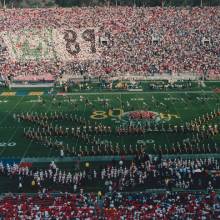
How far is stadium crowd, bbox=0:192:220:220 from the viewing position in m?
20.2

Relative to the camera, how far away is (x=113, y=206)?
22000mm

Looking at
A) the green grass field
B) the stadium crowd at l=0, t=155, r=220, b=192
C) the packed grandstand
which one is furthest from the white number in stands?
the stadium crowd at l=0, t=155, r=220, b=192

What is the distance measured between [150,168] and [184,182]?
2.41m

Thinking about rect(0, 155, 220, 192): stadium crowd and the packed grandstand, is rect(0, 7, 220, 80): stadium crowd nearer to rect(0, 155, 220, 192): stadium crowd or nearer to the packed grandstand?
the packed grandstand

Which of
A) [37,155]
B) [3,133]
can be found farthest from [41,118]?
[37,155]

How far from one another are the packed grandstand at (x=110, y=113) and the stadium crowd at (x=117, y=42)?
0.44 feet

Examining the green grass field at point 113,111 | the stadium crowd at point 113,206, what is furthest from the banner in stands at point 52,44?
the stadium crowd at point 113,206

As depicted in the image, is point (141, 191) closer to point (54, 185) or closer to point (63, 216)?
point (54, 185)

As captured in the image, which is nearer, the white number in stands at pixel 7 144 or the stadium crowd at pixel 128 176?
the stadium crowd at pixel 128 176

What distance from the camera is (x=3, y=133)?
35.3 meters

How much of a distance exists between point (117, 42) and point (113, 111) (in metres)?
22.0

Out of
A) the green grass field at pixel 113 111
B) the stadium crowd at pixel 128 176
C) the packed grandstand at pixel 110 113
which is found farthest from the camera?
the green grass field at pixel 113 111

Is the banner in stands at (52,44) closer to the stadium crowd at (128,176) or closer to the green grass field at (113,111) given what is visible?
the green grass field at (113,111)

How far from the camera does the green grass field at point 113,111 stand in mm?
32781
